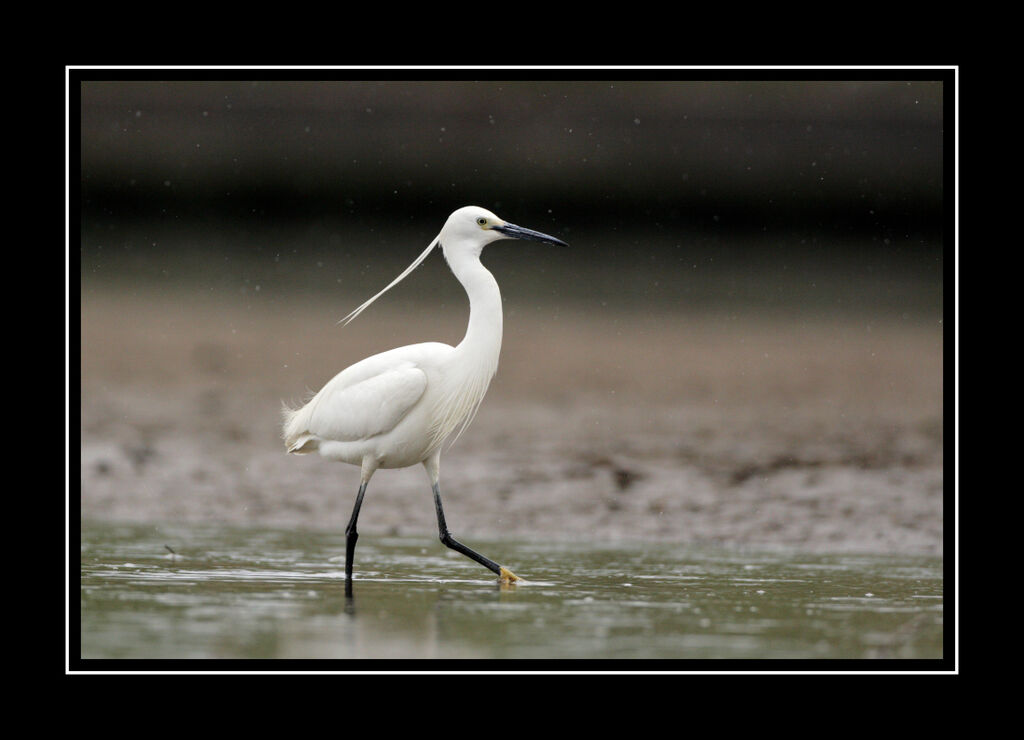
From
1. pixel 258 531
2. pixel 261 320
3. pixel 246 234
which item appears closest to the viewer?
pixel 258 531

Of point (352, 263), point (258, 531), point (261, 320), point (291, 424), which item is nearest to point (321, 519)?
point (258, 531)

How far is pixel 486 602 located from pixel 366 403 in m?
1.38

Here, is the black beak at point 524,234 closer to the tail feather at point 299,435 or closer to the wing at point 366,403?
the wing at point 366,403

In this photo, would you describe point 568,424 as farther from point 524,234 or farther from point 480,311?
point 524,234

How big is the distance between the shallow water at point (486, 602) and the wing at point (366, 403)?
0.75 metres

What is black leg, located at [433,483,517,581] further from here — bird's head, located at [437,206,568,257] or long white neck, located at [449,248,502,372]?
bird's head, located at [437,206,568,257]

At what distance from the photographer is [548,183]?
1410 centimetres

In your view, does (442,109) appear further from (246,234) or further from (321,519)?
(321,519)

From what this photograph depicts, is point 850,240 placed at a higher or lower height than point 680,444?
higher

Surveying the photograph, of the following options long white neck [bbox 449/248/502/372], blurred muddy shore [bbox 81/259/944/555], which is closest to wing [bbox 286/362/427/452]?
long white neck [bbox 449/248/502/372]

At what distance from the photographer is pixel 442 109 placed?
14492 mm

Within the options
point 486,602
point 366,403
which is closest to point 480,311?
point 366,403

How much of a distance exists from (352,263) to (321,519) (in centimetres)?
498
